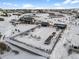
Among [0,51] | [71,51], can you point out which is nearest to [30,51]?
[0,51]

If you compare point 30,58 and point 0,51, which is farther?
point 0,51

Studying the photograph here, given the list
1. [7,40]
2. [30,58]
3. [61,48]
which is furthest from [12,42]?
[61,48]

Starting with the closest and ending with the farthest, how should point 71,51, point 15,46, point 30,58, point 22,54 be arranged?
1. point 30,58
2. point 22,54
3. point 71,51
4. point 15,46

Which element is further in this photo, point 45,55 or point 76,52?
point 76,52

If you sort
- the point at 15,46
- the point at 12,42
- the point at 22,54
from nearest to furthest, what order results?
the point at 22,54
the point at 15,46
the point at 12,42

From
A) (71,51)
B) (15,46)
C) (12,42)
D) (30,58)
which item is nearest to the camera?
(30,58)

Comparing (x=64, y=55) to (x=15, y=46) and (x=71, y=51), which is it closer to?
(x=71, y=51)

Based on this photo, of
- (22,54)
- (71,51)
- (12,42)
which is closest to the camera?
(22,54)

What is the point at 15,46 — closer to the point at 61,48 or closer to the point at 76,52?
the point at 61,48
